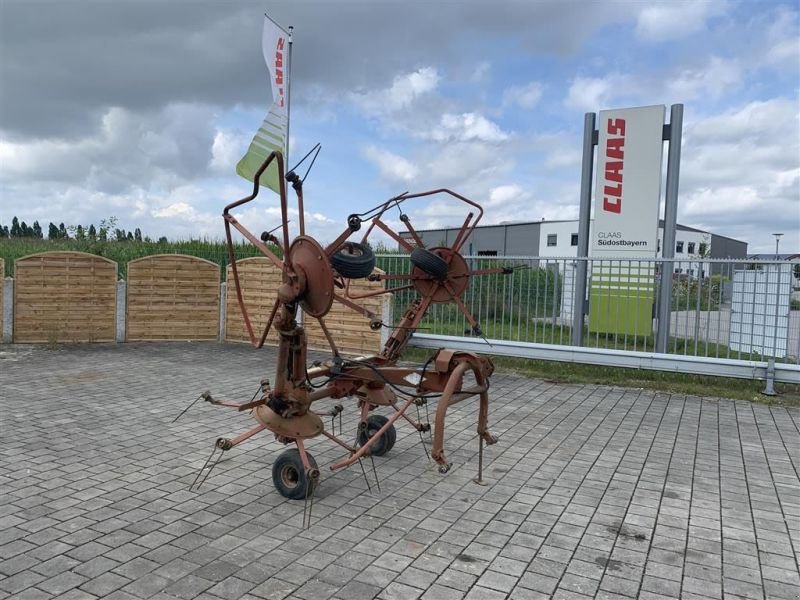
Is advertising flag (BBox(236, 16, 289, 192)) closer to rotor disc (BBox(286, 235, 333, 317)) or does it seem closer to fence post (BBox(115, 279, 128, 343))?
fence post (BBox(115, 279, 128, 343))

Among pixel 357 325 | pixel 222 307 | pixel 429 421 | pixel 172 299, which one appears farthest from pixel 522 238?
pixel 429 421

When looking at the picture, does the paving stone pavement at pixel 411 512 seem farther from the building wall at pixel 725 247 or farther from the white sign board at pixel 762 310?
the building wall at pixel 725 247

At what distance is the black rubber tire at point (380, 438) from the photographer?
5.42m

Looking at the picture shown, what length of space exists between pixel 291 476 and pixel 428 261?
1936mm

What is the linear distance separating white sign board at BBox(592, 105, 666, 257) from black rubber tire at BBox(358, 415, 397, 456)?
20.8ft

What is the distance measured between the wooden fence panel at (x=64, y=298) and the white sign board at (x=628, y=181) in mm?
9075

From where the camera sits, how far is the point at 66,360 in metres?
10.2

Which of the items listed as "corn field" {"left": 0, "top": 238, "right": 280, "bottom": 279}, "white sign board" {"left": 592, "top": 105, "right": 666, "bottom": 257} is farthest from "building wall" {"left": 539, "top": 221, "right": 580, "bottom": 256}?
"white sign board" {"left": 592, "top": 105, "right": 666, "bottom": 257}

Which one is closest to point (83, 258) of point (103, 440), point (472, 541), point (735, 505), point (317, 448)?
point (103, 440)

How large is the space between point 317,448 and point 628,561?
9.54 ft

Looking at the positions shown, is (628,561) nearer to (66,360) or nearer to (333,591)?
(333,591)

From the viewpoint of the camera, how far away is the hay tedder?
416cm

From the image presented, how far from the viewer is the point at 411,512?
420 cm

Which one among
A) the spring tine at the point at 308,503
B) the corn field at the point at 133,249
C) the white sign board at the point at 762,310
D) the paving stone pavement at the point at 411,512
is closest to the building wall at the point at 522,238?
the corn field at the point at 133,249
